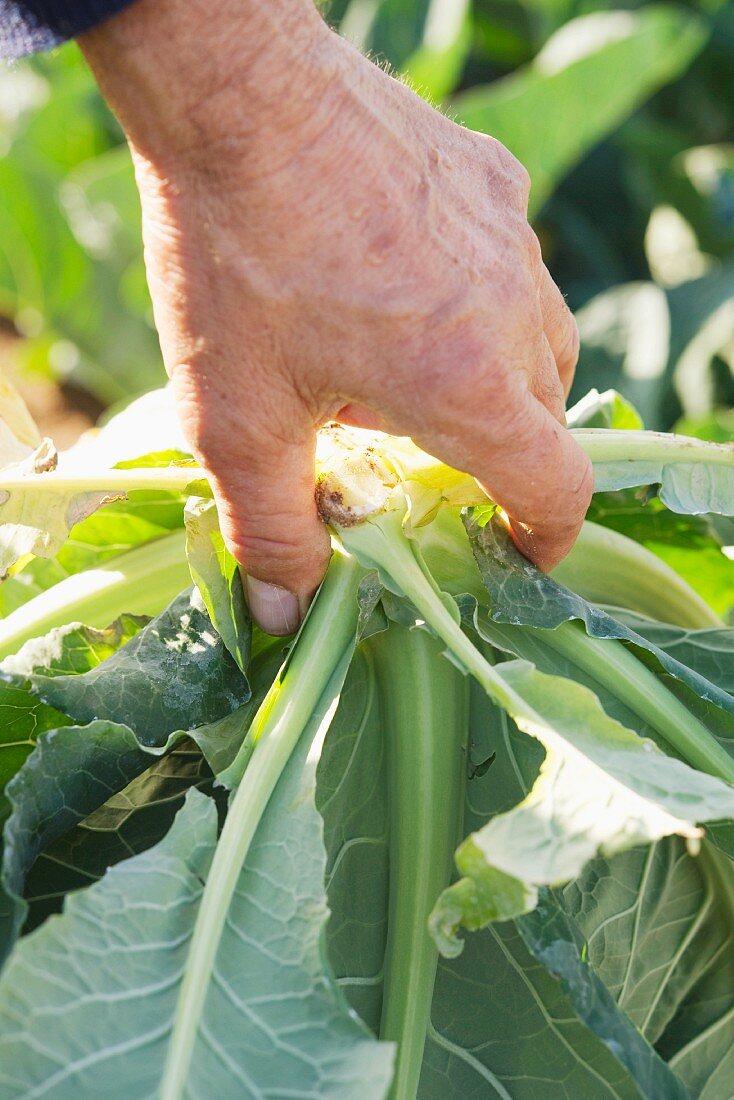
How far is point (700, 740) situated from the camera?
4.51 ft

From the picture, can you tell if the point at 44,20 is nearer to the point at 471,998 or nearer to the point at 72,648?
the point at 72,648

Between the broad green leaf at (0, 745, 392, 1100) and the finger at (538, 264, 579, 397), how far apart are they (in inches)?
28.1

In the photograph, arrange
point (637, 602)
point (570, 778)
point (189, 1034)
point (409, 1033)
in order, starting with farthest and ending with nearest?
1. point (637, 602)
2. point (409, 1033)
3. point (570, 778)
4. point (189, 1034)

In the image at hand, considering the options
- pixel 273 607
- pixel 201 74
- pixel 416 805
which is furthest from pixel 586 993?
pixel 201 74

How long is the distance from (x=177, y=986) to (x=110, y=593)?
0.69 m

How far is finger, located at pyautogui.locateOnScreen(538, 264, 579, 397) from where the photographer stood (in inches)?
54.7

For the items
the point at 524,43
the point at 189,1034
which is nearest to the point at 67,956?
the point at 189,1034

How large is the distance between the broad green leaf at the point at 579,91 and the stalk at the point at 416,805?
231 cm

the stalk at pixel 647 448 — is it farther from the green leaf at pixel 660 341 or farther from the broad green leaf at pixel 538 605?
the green leaf at pixel 660 341

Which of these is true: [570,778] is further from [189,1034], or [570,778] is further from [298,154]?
[298,154]

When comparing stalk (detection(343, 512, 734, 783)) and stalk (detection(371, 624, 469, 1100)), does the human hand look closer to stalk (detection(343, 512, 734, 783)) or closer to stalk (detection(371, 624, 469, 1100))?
stalk (detection(343, 512, 734, 783))

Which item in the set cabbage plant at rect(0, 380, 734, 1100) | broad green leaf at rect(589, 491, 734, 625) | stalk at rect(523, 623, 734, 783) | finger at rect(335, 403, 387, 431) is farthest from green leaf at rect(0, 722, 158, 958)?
broad green leaf at rect(589, 491, 734, 625)

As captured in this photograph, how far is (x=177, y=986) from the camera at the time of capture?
1.04 meters

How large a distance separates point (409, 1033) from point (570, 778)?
1.27 ft
